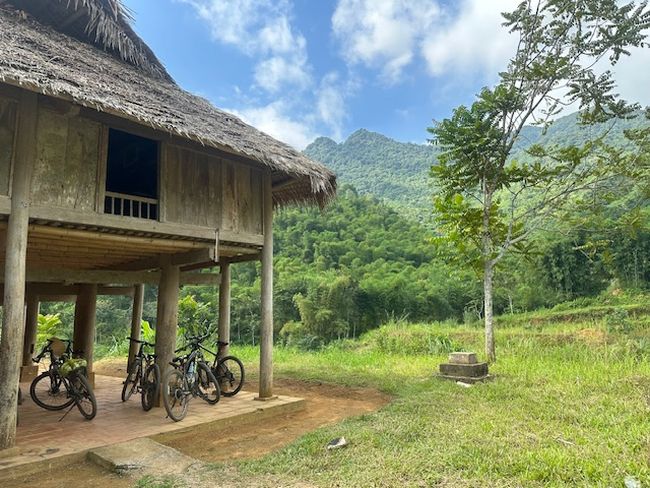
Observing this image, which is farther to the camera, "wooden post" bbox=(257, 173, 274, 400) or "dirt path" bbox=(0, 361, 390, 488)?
"wooden post" bbox=(257, 173, 274, 400)

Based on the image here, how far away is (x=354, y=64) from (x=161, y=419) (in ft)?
226

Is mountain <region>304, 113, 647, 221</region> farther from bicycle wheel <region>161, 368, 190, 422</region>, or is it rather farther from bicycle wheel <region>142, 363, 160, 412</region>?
bicycle wheel <region>161, 368, 190, 422</region>

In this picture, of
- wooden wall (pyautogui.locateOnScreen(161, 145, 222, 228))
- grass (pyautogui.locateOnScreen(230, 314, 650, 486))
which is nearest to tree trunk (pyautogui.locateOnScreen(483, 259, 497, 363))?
grass (pyautogui.locateOnScreen(230, 314, 650, 486))

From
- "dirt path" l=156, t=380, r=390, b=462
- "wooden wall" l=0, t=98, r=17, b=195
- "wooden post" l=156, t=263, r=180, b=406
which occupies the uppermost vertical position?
"wooden wall" l=0, t=98, r=17, b=195

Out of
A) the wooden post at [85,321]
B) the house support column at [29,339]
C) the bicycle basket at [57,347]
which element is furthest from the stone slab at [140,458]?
the house support column at [29,339]

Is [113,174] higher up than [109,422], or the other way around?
[113,174]

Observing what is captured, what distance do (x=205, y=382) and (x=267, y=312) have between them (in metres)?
1.31

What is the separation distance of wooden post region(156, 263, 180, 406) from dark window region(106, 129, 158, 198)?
1.70 meters

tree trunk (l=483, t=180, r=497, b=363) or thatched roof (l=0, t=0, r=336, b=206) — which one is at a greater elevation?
thatched roof (l=0, t=0, r=336, b=206)

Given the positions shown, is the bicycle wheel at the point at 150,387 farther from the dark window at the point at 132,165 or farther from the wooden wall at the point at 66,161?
the dark window at the point at 132,165

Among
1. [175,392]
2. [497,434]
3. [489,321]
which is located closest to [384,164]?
[489,321]

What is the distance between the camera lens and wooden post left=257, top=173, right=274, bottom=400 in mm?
6570

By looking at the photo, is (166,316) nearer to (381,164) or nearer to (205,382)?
(205,382)

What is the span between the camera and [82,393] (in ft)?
18.6
